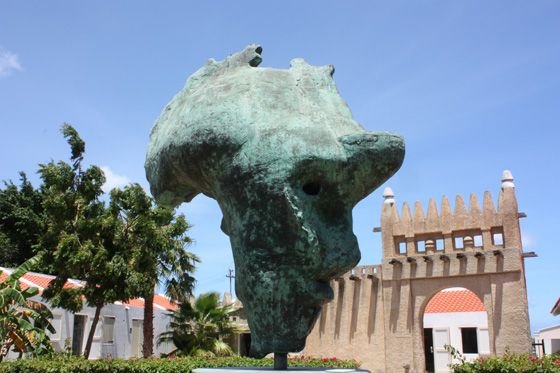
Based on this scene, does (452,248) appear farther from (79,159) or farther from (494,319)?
Answer: (79,159)

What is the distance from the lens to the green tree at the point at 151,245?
1728 centimetres

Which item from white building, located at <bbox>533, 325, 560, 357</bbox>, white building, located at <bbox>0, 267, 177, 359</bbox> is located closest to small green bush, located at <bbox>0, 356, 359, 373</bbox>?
white building, located at <bbox>0, 267, 177, 359</bbox>

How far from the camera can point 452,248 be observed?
763 inches

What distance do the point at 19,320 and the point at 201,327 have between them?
572 centimetres

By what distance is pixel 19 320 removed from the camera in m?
14.6

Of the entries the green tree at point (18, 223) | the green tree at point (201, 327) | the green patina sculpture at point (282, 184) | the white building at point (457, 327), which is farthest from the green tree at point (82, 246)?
the white building at point (457, 327)

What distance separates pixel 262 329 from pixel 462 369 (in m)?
7.62

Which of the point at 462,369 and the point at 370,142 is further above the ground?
the point at 370,142

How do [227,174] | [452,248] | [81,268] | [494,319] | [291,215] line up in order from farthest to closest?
1. [452,248]
2. [494,319]
3. [81,268]
4. [227,174]
5. [291,215]

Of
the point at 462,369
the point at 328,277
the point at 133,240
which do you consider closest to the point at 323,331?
the point at 133,240

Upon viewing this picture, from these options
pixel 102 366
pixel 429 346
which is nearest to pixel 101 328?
pixel 102 366

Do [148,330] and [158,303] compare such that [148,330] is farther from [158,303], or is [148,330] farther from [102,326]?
[158,303]

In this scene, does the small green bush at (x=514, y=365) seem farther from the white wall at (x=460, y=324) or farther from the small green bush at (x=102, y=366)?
the white wall at (x=460, y=324)

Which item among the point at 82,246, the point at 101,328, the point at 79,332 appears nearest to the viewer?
the point at 82,246
